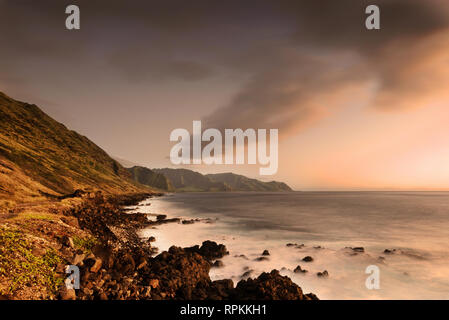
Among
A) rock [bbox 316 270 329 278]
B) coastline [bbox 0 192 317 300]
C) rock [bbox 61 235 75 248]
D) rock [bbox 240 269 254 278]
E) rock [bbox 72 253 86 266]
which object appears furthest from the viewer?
rock [bbox 316 270 329 278]

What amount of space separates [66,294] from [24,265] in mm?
2534

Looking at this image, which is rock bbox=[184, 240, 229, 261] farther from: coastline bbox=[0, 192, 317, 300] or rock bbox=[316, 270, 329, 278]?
rock bbox=[316, 270, 329, 278]

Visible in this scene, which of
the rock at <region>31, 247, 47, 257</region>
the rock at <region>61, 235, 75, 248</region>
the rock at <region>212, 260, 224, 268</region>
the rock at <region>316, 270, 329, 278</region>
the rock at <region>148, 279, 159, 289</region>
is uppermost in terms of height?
the rock at <region>31, 247, 47, 257</region>

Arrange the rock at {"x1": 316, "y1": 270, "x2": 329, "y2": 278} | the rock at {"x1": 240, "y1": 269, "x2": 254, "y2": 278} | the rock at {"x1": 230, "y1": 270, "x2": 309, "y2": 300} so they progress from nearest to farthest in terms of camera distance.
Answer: the rock at {"x1": 230, "y1": 270, "x2": 309, "y2": 300}
the rock at {"x1": 240, "y1": 269, "x2": 254, "y2": 278}
the rock at {"x1": 316, "y1": 270, "x2": 329, "y2": 278}

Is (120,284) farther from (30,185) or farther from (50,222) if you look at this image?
(30,185)

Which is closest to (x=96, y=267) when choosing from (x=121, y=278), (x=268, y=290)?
(x=121, y=278)

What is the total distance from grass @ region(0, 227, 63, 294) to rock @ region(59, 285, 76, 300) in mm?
318

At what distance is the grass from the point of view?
27.8ft

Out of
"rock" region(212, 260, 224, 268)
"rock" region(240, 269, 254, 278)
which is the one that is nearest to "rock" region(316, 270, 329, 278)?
"rock" region(240, 269, 254, 278)

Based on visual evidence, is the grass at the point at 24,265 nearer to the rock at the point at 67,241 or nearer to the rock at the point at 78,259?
the rock at the point at 78,259

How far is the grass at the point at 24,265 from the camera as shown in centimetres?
848

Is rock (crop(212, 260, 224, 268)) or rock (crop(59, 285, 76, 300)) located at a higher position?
rock (crop(59, 285, 76, 300))

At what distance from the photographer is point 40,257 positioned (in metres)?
10.3

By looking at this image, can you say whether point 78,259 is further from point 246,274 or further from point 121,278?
point 246,274
